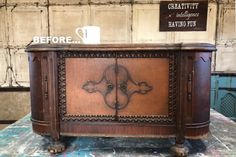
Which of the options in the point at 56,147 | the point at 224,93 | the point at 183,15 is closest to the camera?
the point at 56,147

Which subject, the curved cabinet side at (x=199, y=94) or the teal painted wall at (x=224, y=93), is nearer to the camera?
the curved cabinet side at (x=199, y=94)

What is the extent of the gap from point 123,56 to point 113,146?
2.52 ft

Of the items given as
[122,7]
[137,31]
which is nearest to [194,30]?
[137,31]

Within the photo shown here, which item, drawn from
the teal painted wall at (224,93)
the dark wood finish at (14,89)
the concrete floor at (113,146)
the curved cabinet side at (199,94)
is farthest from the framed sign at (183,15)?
the dark wood finish at (14,89)

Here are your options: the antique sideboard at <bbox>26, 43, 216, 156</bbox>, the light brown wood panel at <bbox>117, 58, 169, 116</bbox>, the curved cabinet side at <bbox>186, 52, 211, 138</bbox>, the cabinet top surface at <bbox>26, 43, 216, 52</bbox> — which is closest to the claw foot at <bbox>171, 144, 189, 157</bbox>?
the antique sideboard at <bbox>26, 43, 216, 156</bbox>

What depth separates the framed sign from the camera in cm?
330

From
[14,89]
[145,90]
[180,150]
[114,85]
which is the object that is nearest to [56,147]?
[114,85]

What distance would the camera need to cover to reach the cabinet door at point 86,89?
1.65 meters

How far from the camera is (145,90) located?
1.64m

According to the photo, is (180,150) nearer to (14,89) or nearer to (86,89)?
(86,89)

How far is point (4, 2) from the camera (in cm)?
337

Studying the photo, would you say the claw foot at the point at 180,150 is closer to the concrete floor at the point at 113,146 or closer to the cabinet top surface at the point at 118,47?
the concrete floor at the point at 113,146

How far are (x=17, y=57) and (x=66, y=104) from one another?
2.17m

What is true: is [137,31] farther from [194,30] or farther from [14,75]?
[14,75]
